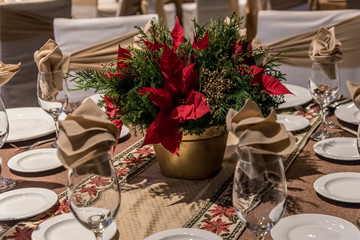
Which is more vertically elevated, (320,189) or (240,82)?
(240,82)

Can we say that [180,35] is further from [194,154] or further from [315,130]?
[315,130]

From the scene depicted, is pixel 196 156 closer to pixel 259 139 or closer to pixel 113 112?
pixel 113 112

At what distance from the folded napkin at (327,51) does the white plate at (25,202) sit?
0.86 meters

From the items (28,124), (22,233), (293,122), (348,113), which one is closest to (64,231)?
(22,233)

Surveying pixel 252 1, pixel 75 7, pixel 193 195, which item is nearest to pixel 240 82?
pixel 193 195

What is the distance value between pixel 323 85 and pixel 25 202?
3.04 ft

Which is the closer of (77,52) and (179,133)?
(179,133)

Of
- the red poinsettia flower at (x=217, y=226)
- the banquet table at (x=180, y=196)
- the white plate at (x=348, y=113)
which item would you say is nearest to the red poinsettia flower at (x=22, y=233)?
the banquet table at (x=180, y=196)

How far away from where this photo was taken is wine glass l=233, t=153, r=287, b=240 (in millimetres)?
769

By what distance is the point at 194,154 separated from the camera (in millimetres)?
1178

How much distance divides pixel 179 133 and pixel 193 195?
0.16 m

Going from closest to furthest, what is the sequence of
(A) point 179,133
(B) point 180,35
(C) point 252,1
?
1. (A) point 179,133
2. (B) point 180,35
3. (C) point 252,1

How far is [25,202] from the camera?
3.74ft

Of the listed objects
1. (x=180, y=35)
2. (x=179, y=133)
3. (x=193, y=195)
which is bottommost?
(x=193, y=195)
